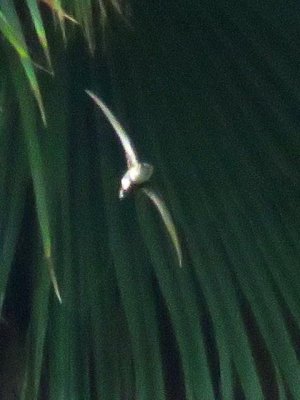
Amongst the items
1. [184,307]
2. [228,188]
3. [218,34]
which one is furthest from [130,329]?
[218,34]

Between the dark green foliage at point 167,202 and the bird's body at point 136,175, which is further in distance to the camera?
the dark green foliage at point 167,202

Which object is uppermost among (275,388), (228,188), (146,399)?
(228,188)

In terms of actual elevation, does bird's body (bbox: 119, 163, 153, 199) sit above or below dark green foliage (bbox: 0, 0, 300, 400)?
above

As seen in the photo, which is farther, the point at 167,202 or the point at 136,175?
the point at 167,202

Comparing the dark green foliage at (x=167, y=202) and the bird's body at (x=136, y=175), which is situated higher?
the bird's body at (x=136, y=175)

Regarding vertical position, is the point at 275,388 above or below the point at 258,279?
below

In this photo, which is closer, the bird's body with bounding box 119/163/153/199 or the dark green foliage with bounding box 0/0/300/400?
the bird's body with bounding box 119/163/153/199

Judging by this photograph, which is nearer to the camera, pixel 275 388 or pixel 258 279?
pixel 258 279

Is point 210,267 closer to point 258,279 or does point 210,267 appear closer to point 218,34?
point 258,279
